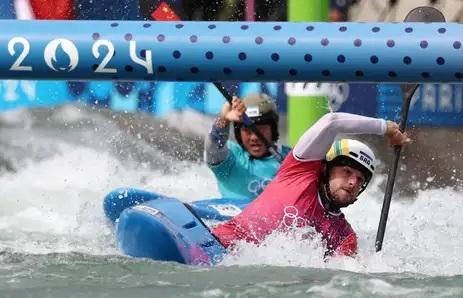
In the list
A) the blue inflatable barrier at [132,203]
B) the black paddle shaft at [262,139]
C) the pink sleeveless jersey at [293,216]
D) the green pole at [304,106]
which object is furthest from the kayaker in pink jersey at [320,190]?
the green pole at [304,106]

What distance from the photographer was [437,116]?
30.3ft

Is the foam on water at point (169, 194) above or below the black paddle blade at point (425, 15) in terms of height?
below

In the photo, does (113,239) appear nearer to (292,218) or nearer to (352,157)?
(292,218)

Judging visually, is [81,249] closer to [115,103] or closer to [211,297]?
[211,297]

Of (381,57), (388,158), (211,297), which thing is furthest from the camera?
(388,158)

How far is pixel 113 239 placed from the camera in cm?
627

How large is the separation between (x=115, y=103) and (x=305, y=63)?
658cm

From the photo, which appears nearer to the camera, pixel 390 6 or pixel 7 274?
pixel 7 274

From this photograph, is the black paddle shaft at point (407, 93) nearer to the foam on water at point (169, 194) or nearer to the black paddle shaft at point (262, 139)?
the foam on water at point (169, 194)

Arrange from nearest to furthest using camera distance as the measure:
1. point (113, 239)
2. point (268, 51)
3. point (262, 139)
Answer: point (268, 51), point (113, 239), point (262, 139)

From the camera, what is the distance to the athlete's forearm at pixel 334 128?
485 centimetres

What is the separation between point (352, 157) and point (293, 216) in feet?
1.16

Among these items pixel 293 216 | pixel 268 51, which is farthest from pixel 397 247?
pixel 268 51

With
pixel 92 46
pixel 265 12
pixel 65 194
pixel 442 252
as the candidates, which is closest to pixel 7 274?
pixel 92 46
